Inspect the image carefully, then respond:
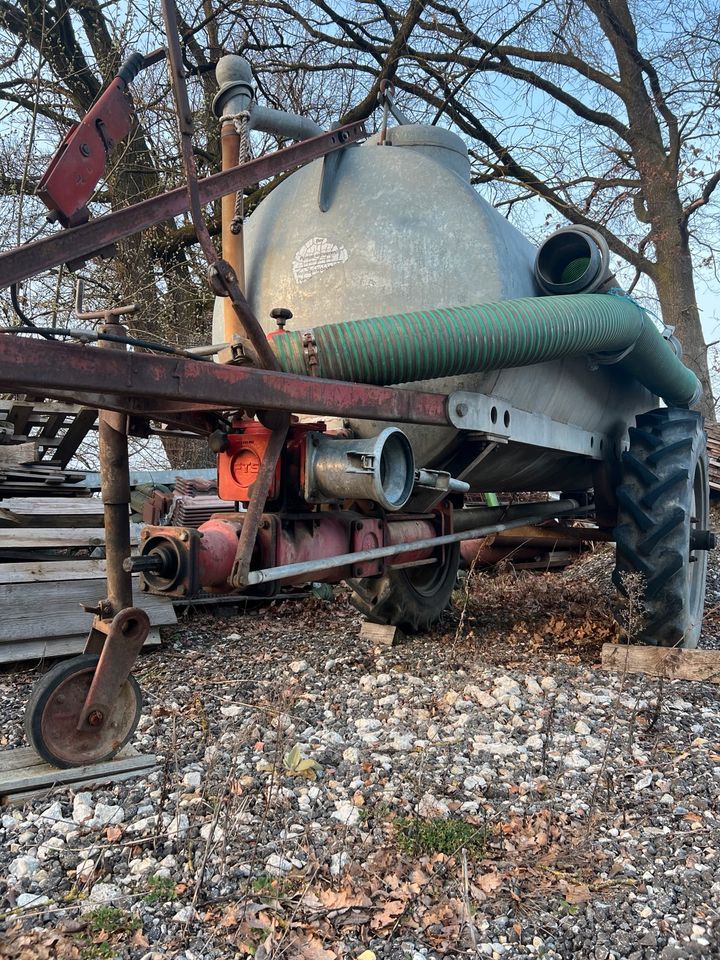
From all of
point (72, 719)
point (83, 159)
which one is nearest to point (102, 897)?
point (72, 719)

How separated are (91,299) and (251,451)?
22.1 ft

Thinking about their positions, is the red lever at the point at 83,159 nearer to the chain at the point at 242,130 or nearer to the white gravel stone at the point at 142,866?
the chain at the point at 242,130

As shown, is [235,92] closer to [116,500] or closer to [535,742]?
[116,500]

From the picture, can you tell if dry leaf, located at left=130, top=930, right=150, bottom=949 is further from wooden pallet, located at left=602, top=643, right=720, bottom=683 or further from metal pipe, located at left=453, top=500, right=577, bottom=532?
metal pipe, located at left=453, top=500, right=577, bottom=532

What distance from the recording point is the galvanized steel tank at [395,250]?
329cm

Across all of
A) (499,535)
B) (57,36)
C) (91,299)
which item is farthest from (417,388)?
(57,36)

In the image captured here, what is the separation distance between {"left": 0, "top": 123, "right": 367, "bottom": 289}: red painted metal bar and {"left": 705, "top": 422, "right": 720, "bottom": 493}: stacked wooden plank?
6374 mm

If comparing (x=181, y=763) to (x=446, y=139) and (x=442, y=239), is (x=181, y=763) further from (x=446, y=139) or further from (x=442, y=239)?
(x=446, y=139)

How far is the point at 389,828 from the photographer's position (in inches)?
91.0

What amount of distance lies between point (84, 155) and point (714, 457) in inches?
342

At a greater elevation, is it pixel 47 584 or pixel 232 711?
pixel 47 584

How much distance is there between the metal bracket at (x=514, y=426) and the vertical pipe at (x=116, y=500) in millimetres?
1283

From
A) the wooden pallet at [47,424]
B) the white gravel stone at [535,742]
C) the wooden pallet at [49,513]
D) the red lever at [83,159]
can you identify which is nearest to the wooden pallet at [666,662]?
the white gravel stone at [535,742]

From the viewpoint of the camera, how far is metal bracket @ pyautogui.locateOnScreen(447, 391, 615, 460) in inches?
123
